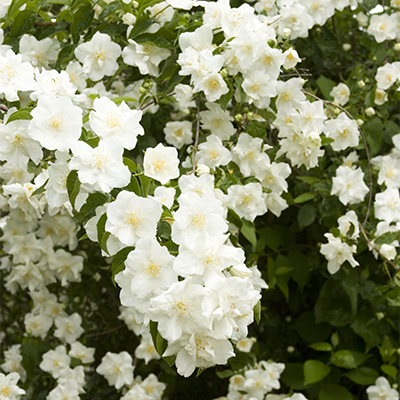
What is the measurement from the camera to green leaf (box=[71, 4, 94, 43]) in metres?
1.66

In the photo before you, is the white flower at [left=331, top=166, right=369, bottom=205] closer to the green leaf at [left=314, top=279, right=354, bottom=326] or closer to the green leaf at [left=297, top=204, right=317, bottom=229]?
the green leaf at [left=297, top=204, right=317, bottom=229]

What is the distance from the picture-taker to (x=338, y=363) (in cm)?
208

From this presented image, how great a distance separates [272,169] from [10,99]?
835 mm

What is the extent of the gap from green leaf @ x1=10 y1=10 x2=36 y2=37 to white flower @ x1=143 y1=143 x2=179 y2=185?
668 millimetres

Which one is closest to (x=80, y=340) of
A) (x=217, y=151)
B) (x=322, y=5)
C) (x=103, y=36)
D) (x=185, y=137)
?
(x=185, y=137)

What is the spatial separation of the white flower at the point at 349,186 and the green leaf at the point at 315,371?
2.22ft

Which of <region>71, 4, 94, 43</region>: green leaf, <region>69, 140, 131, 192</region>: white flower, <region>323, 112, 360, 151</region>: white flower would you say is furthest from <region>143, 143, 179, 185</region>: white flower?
<region>323, 112, 360, 151</region>: white flower

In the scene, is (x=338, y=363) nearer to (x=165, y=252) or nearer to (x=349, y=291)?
(x=349, y=291)

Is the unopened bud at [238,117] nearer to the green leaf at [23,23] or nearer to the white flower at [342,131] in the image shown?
the white flower at [342,131]

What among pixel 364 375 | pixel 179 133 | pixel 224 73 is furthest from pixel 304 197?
pixel 364 375

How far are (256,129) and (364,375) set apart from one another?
1.16 m

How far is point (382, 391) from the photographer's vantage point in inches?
83.2

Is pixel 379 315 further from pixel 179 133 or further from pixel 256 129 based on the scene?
pixel 179 133

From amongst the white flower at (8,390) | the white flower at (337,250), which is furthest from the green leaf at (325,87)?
the white flower at (8,390)
